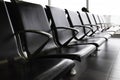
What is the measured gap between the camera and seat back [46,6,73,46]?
72.6 inches

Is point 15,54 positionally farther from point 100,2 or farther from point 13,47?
point 100,2

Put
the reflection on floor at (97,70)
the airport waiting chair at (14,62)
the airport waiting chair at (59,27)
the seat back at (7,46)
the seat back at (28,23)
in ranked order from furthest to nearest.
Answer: the reflection on floor at (97,70)
the airport waiting chair at (59,27)
the seat back at (28,23)
the seat back at (7,46)
the airport waiting chair at (14,62)

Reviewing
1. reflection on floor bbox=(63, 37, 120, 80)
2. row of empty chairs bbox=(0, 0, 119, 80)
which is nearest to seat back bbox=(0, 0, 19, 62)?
row of empty chairs bbox=(0, 0, 119, 80)

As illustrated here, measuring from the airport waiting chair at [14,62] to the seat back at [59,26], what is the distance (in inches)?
21.4

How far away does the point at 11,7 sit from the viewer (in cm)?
143

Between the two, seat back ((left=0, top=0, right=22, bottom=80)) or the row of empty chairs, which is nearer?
the row of empty chairs

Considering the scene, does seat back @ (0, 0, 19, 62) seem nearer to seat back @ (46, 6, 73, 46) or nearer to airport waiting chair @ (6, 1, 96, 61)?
airport waiting chair @ (6, 1, 96, 61)

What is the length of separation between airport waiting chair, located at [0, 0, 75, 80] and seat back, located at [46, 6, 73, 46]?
1.78ft

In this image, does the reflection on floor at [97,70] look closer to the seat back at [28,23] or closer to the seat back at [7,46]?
the seat back at [28,23]

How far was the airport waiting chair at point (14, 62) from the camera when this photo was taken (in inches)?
40.1

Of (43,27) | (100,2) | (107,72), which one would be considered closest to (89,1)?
(100,2)

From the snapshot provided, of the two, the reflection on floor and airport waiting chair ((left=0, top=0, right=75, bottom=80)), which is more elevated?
airport waiting chair ((left=0, top=0, right=75, bottom=80))

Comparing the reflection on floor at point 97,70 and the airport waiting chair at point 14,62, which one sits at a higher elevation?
the airport waiting chair at point 14,62

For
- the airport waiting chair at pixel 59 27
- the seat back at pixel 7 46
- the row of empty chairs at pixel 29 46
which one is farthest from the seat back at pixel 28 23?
the airport waiting chair at pixel 59 27
